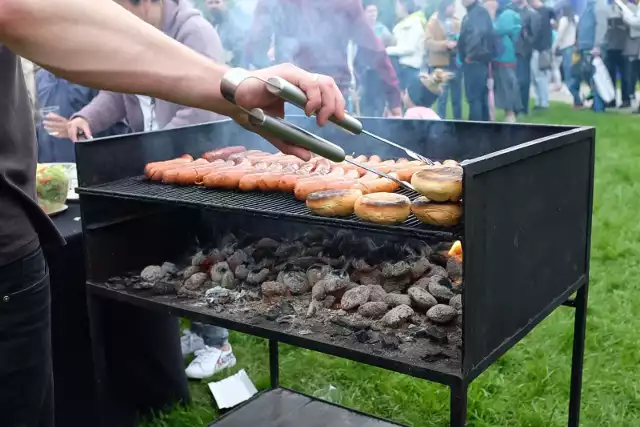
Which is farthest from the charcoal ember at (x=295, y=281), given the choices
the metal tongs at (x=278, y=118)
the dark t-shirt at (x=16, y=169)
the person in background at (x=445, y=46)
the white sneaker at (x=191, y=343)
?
the person in background at (x=445, y=46)

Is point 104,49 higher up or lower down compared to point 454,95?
higher up

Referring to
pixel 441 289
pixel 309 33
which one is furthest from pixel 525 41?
pixel 441 289

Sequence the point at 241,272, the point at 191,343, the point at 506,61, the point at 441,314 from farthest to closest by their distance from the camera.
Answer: the point at 506,61
the point at 191,343
the point at 241,272
the point at 441,314

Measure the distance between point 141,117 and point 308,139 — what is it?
299 cm

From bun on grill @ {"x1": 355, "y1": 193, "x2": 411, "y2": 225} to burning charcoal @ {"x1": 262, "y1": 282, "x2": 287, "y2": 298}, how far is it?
0.56m

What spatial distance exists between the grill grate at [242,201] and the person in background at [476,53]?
777 centimetres

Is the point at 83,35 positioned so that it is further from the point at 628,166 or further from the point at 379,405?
the point at 628,166

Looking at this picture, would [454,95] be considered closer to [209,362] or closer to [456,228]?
[209,362]

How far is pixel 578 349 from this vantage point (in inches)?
104

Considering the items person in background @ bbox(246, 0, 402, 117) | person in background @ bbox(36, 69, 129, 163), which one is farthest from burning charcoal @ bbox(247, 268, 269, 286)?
person in background @ bbox(36, 69, 129, 163)

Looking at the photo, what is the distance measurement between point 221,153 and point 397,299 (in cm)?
121

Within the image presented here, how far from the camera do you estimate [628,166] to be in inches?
306

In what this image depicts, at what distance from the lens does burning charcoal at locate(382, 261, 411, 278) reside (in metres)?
2.47

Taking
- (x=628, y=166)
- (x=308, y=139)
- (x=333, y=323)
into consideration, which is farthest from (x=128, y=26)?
(x=628, y=166)
